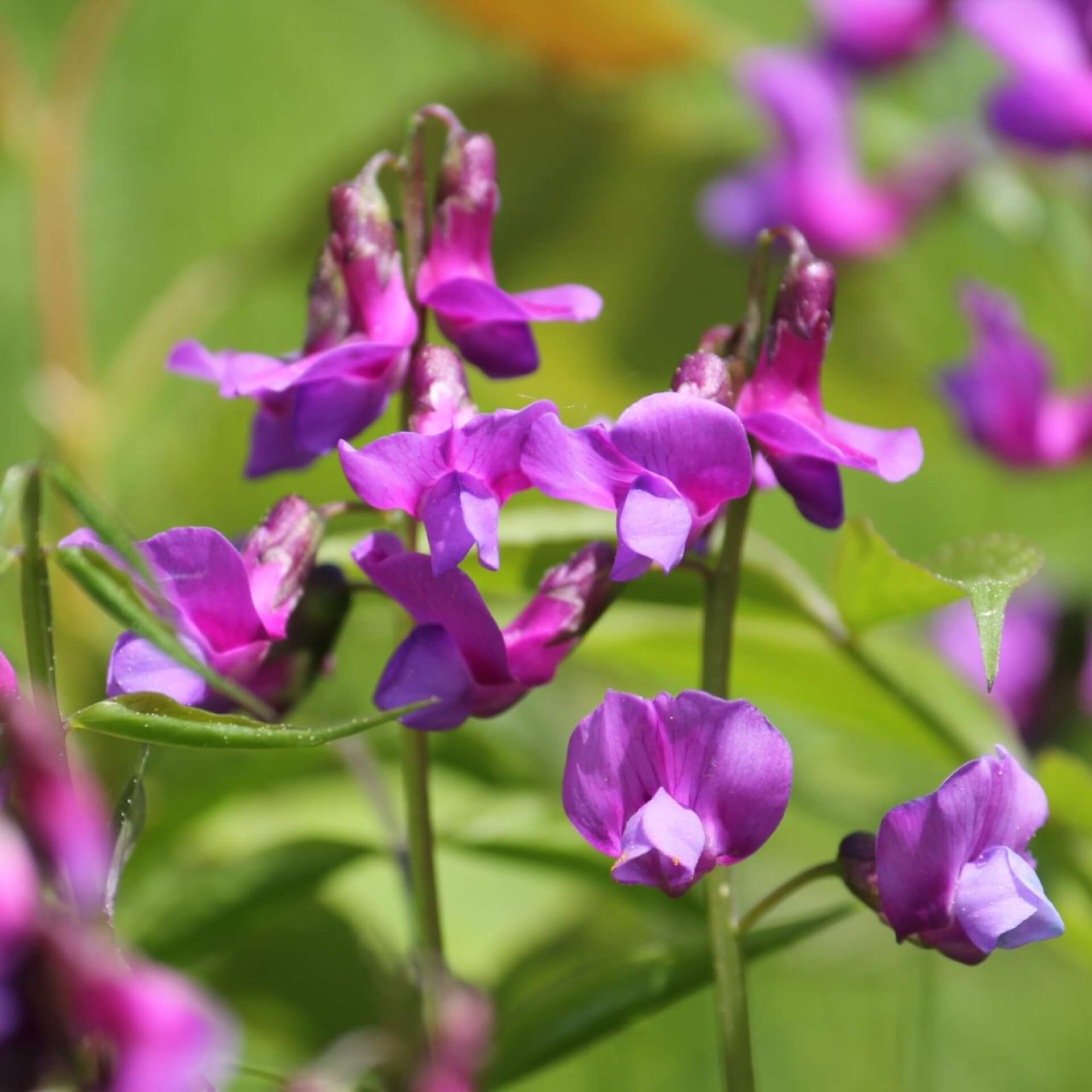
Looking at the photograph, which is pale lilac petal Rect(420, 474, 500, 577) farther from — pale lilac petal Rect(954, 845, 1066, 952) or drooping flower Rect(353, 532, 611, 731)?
pale lilac petal Rect(954, 845, 1066, 952)

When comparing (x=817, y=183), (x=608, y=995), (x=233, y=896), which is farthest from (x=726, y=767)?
(x=817, y=183)

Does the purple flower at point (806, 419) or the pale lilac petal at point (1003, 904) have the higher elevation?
the purple flower at point (806, 419)

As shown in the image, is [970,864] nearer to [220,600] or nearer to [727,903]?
[727,903]

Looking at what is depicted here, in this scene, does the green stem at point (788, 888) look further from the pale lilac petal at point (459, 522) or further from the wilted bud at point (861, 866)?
the pale lilac petal at point (459, 522)

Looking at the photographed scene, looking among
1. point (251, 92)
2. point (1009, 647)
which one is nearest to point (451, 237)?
point (1009, 647)

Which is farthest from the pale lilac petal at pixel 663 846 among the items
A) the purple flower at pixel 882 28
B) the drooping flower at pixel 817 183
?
the purple flower at pixel 882 28

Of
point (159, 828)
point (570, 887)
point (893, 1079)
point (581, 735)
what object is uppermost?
point (581, 735)

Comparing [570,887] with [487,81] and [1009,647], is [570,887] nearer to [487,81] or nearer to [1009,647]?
[1009,647]
